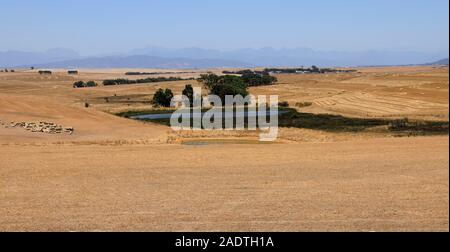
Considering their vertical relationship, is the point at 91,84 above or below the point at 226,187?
below

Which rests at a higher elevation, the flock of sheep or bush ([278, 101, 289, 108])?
the flock of sheep

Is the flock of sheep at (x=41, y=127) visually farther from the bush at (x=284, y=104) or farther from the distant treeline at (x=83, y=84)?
the distant treeline at (x=83, y=84)

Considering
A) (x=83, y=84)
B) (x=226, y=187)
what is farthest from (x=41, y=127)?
(x=83, y=84)

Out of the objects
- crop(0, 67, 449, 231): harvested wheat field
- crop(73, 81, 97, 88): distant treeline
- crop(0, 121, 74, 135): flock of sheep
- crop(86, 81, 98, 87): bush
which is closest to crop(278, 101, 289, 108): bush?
crop(73, 81, 97, 88): distant treeline

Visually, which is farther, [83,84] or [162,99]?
[83,84]

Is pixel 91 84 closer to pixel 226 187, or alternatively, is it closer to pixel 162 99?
pixel 162 99

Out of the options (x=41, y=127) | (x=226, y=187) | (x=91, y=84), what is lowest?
(x=41, y=127)

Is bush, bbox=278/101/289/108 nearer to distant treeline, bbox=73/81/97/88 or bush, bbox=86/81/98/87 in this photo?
distant treeline, bbox=73/81/97/88

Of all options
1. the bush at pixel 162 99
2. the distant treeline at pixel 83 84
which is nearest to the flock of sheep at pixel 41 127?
the bush at pixel 162 99

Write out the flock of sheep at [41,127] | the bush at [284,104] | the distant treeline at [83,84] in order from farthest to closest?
the distant treeline at [83,84], the bush at [284,104], the flock of sheep at [41,127]

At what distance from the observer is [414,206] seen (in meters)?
12.9

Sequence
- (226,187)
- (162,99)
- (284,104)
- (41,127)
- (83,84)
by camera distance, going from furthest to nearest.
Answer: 1. (83,84)
2. (162,99)
3. (284,104)
4. (41,127)
5. (226,187)

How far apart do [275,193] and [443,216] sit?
14.2 ft
